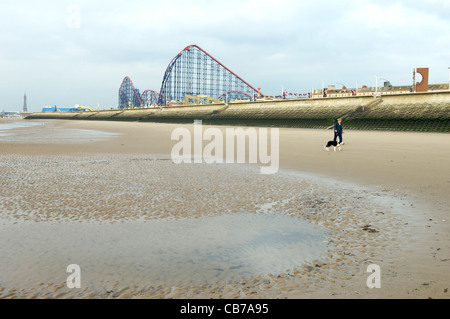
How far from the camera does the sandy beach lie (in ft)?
11.0

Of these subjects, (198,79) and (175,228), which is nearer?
(175,228)

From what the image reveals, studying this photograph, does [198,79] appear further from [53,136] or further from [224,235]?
[224,235]

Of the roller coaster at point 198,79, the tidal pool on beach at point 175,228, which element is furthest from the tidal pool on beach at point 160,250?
the roller coaster at point 198,79

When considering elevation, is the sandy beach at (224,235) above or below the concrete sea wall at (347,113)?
below

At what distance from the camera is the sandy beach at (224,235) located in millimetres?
3363

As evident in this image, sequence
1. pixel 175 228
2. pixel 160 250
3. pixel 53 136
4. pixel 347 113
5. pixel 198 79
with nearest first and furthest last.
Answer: pixel 160 250 → pixel 175 228 → pixel 53 136 → pixel 347 113 → pixel 198 79

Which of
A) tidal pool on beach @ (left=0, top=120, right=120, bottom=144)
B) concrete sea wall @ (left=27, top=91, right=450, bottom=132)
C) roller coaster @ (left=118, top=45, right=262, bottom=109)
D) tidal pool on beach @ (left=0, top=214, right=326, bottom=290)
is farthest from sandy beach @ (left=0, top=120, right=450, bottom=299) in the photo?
roller coaster @ (left=118, top=45, right=262, bottom=109)

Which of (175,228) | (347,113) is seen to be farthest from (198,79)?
(175,228)

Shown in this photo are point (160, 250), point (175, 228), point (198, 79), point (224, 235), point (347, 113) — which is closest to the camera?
point (160, 250)

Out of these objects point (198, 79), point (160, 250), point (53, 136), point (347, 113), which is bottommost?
point (160, 250)

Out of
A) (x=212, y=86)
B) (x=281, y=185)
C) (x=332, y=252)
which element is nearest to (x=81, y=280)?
(x=332, y=252)

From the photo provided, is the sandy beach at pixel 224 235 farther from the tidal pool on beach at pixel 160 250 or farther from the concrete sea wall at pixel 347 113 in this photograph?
the concrete sea wall at pixel 347 113

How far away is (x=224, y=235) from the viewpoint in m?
4.92

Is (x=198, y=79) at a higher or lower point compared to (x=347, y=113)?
higher
